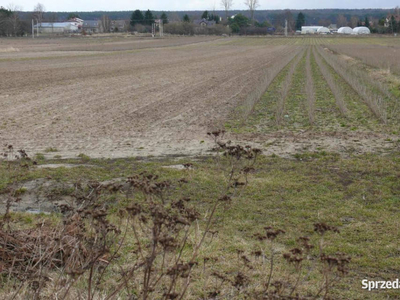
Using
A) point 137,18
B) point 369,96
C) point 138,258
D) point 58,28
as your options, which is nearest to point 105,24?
point 137,18

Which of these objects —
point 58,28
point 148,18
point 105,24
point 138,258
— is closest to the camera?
point 138,258

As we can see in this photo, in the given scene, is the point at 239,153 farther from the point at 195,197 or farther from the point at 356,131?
the point at 356,131

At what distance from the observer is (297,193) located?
8.43 meters

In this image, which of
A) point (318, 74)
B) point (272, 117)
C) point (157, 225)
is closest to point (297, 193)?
point (157, 225)

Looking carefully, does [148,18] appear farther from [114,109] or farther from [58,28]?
[114,109]

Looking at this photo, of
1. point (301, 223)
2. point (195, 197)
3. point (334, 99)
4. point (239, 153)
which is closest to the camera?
point (239, 153)

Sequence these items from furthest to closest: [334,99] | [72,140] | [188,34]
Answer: [188,34] → [334,99] → [72,140]

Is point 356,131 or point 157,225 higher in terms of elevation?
point 157,225

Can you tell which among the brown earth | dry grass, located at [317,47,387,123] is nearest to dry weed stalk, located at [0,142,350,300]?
the brown earth

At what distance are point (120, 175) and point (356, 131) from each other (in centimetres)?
691

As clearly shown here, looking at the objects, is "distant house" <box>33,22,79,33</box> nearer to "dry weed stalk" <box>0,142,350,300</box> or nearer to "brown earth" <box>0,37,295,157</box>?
"brown earth" <box>0,37,295,157</box>

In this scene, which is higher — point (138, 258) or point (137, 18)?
point (137, 18)

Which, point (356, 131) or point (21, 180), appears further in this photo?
point (356, 131)

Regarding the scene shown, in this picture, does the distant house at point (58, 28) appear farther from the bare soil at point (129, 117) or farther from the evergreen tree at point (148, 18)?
the bare soil at point (129, 117)
